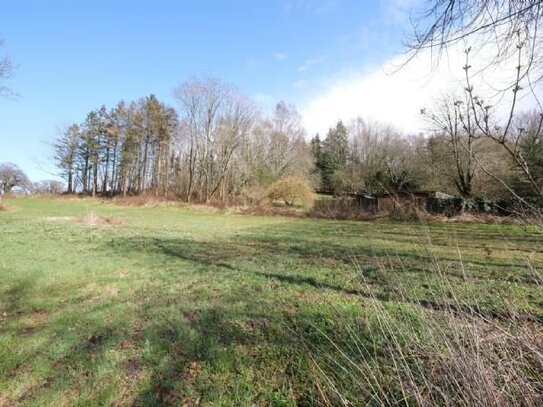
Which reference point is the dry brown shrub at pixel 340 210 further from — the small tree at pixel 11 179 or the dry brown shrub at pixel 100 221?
the small tree at pixel 11 179

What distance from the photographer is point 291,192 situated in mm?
31062

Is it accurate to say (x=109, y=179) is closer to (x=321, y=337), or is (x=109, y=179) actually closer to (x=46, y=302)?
(x=46, y=302)

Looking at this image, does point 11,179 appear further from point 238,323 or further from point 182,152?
point 238,323

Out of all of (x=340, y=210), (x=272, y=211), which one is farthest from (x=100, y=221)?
(x=340, y=210)

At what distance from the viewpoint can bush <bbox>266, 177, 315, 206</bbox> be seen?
3061 cm

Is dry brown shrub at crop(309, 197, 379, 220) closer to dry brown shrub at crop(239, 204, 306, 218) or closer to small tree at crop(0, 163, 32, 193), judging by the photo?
dry brown shrub at crop(239, 204, 306, 218)

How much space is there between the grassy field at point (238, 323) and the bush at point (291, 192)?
21.9m

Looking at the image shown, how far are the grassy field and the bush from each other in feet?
72.0

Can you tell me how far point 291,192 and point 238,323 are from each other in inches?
1061

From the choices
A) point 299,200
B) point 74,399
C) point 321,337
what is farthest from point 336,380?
point 299,200

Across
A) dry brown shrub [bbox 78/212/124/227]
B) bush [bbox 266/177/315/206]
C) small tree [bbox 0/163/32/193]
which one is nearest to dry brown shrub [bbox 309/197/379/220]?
bush [bbox 266/177/315/206]

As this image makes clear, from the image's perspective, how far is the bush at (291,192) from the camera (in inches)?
1205

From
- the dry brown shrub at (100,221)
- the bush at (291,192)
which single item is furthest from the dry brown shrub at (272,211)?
the dry brown shrub at (100,221)

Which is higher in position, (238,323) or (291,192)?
(291,192)
